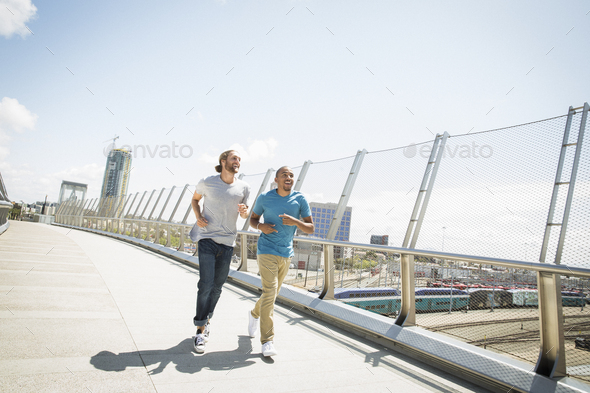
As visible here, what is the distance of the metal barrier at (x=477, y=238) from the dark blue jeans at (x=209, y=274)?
157cm

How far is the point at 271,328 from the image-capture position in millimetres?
2643

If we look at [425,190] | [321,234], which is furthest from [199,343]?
[425,190]

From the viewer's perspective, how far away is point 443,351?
8.49 feet

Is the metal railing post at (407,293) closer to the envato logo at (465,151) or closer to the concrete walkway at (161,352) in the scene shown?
the concrete walkway at (161,352)

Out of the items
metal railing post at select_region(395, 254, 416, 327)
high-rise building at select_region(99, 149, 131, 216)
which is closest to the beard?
metal railing post at select_region(395, 254, 416, 327)

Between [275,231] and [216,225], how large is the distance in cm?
52

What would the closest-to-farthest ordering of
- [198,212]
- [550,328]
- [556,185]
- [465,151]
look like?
[550,328], [198,212], [556,185], [465,151]

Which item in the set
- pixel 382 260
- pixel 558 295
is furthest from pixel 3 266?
pixel 558 295

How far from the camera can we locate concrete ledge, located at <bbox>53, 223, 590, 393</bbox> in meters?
2.12

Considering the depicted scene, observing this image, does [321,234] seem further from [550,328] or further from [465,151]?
[550,328]

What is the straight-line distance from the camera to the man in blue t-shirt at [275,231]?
2785 millimetres

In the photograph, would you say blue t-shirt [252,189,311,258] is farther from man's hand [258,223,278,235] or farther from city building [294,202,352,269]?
city building [294,202,352,269]

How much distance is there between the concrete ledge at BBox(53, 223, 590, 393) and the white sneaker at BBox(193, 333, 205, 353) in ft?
5.00

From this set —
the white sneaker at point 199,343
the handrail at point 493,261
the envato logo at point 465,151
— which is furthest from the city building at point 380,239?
the white sneaker at point 199,343
